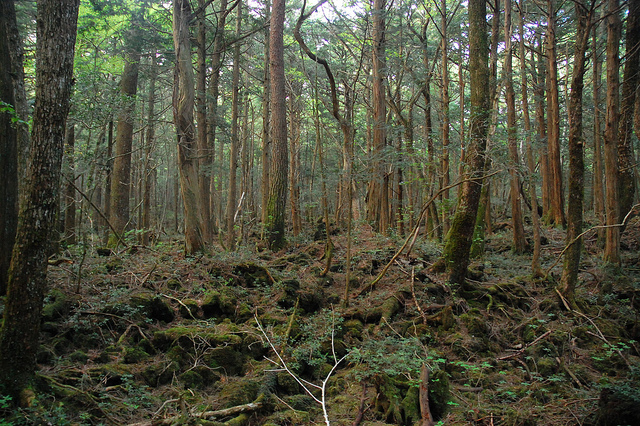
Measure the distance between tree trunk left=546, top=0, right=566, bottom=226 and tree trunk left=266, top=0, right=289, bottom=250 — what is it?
6928 millimetres

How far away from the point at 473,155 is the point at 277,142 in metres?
5.52

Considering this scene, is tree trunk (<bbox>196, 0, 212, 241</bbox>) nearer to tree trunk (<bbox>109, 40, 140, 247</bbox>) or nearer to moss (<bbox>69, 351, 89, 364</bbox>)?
tree trunk (<bbox>109, 40, 140, 247</bbox>)

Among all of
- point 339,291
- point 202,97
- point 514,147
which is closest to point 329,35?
point 202,97

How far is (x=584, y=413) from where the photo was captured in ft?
12.2

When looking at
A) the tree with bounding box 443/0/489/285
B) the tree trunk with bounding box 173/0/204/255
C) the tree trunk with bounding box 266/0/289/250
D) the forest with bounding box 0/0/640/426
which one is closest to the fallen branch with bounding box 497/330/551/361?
the forest with bounding box 0/0/640/426

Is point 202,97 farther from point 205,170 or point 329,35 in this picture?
point 329,35

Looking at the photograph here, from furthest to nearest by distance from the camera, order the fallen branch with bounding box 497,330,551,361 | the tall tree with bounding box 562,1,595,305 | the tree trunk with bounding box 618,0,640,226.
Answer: the tree trunk with bounding box 618,0,640,226, the tall tree with bounding box 562,1,595,305, the fallen branch with bounding box 497,330,551,361

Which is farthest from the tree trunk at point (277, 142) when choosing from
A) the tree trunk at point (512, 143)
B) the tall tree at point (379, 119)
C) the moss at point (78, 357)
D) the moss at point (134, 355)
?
the moss at point (78, 357)

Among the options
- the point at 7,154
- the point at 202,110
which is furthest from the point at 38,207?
the point at 202,110

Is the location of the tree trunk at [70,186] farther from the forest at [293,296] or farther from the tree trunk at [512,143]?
the tree trunk at [512,143]

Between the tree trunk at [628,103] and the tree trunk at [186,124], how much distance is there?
10169mm

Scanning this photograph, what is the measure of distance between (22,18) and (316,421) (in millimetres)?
14142

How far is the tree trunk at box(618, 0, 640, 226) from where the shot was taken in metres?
9.66

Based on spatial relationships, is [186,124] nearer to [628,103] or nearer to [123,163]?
[123,163]
